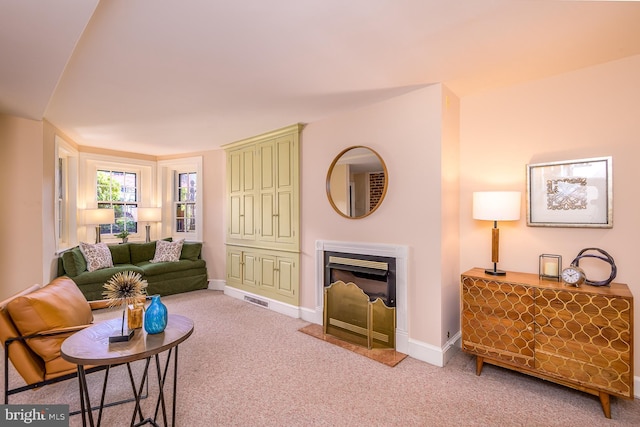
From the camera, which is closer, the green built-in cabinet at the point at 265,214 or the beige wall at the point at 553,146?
the beige wall at the point at 553,146

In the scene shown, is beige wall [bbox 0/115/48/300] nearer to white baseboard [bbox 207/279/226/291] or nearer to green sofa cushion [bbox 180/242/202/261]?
green sofa cushion [bbox 180/242/202/261]

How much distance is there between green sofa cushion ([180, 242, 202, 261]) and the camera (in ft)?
17.6

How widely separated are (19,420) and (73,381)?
2.10ft

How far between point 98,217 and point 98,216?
16 mm

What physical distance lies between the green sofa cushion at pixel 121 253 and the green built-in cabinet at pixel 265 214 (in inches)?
67.1

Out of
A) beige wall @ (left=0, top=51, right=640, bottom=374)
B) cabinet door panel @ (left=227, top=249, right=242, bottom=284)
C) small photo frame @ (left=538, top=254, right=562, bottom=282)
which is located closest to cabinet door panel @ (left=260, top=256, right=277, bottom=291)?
cabinet door panel @ (left=227, top=249, right=242, bottom=284)

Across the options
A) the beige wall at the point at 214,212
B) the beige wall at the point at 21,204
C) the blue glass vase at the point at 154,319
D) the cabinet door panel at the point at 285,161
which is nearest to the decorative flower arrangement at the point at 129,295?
the blue glass vase at the point at 154,319

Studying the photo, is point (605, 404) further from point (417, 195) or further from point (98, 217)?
point (98, 217)

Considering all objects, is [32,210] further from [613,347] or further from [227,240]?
[613,347]

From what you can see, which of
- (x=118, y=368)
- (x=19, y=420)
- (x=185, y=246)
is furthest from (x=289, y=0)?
(x=185, y=246)

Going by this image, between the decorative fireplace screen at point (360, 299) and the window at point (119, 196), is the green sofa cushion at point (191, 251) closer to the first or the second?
the window at point (119, 196)

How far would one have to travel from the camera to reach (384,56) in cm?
222

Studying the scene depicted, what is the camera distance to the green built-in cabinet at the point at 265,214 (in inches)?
158

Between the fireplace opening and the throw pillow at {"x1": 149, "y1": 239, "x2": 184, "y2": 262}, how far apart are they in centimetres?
309
